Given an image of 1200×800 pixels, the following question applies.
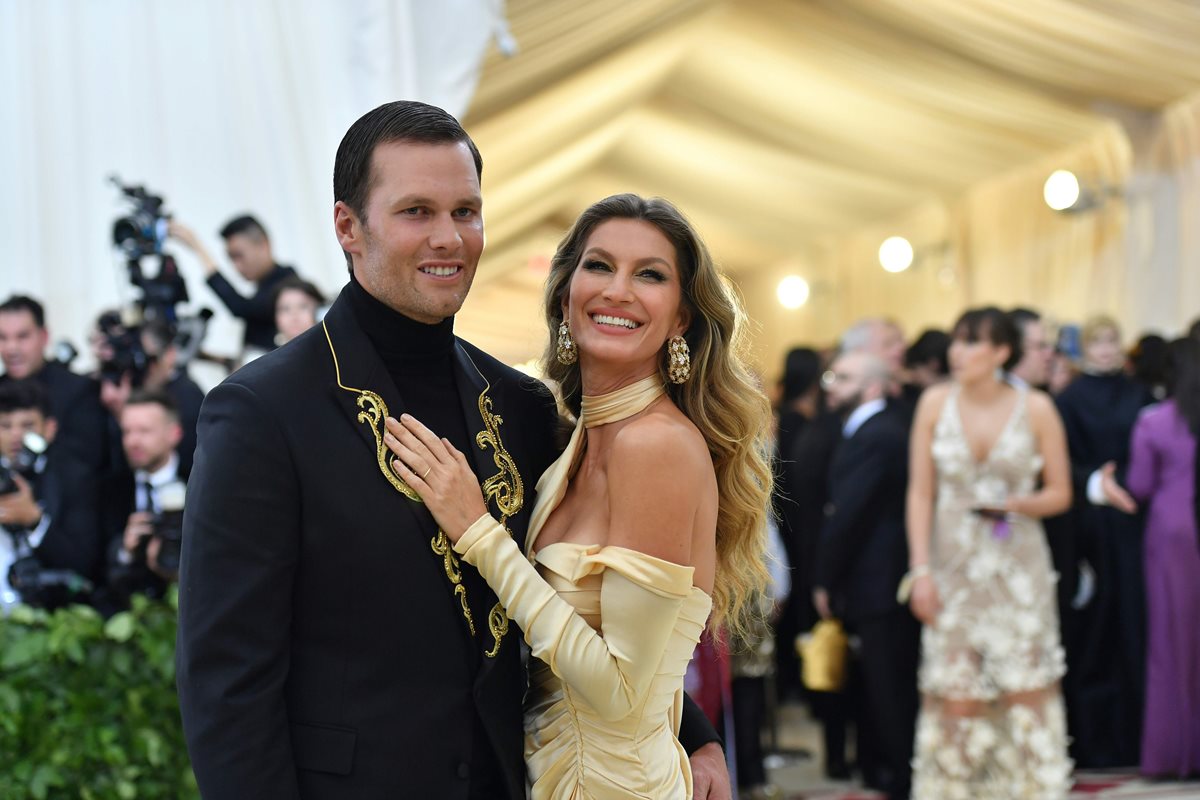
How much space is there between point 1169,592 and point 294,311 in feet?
13.3

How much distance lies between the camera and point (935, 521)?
5.36 metres

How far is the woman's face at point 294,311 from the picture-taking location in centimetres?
492

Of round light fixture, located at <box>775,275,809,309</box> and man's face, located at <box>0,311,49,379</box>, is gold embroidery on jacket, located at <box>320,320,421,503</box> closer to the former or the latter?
man's face, located at <box>0,311,49,379</box>

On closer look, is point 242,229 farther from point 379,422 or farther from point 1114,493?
point 1114,493

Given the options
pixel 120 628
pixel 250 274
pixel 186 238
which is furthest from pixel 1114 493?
pixel 120 628

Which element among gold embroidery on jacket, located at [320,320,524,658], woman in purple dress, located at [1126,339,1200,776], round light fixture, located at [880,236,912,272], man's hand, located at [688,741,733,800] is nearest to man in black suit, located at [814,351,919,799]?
woman in purple dress, located at [1126,339,1200,776]

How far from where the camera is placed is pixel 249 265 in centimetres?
530

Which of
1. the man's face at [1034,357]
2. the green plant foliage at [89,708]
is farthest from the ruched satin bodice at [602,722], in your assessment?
the man's face at [1034,357]

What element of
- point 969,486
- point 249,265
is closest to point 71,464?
point 249,265

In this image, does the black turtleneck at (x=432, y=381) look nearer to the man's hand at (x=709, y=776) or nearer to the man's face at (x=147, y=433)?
the man's hand at (x=709, y=776)

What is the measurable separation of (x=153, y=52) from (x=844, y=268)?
1104cm

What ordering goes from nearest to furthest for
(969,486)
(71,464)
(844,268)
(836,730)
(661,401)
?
(661,401)
(71,464)
(969,486)
(836,730)
(844,268)

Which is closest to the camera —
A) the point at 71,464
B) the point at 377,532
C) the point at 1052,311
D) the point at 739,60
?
the point at 377,532

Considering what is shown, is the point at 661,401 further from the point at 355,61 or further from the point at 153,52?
the point at 153,52
